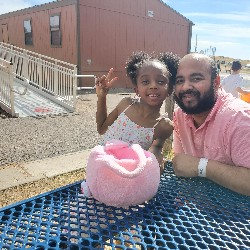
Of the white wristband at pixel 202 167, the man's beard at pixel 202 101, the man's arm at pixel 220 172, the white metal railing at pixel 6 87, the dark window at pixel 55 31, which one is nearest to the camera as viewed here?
the man's arm at pixel 220 172

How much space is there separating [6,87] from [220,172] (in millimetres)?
8510

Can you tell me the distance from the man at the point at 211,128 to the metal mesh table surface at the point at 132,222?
154mm

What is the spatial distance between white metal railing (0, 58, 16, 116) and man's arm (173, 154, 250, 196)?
24.6ft

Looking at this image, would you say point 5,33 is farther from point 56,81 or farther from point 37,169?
point 37,169

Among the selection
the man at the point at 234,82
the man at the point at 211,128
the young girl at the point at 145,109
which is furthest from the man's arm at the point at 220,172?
the man at the point at 234,82

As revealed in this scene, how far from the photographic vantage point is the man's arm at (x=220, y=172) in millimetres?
1786

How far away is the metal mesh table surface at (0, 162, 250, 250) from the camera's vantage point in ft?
4.16

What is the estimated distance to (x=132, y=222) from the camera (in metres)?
1.42

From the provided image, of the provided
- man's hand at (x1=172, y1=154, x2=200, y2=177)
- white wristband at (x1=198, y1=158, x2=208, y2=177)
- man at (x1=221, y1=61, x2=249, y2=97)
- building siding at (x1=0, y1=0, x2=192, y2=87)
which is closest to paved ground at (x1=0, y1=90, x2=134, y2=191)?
man's hand at (x1=172, y1=154, x2=200, y2=177)

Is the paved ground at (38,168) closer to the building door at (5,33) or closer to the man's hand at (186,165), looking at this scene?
the man's hand at (186,165)

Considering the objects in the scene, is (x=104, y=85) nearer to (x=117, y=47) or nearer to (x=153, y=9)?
(x=117, y=47)

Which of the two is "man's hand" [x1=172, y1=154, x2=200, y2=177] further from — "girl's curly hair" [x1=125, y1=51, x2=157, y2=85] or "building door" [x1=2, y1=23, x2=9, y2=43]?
"building door" [x1=2, y1=23, x2=9, y2=43]

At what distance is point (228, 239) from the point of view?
1316 millimetres

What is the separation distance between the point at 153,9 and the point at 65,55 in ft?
22.2
